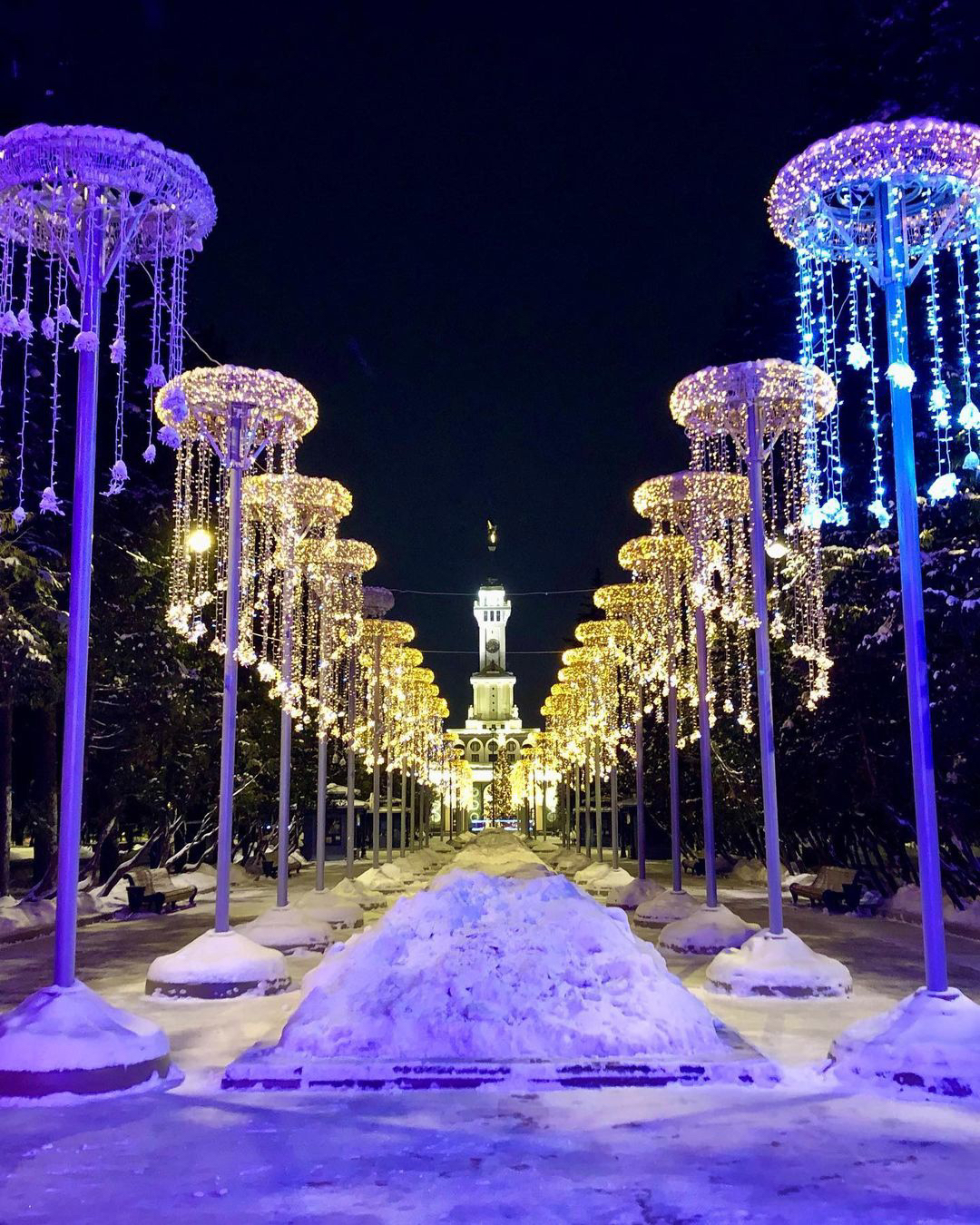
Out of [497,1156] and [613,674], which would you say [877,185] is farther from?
[613,674]

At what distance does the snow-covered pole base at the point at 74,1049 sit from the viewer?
7609mm

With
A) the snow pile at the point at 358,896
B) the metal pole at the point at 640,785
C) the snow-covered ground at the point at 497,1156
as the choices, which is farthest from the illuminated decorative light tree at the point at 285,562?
the metal pole at the point at 640,785

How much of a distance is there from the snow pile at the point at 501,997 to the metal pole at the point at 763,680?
2842 millimetres

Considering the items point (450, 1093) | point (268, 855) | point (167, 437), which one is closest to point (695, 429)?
point (167, 437)

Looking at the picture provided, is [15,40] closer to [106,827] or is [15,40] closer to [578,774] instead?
[106,827]

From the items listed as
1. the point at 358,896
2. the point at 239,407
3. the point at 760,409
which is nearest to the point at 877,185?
the point at 760,409

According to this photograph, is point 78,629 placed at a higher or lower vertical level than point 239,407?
lower

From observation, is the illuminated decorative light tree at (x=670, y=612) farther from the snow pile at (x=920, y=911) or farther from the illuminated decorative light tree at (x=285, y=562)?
the illuminated decorative light tree at (x=285, y=562)

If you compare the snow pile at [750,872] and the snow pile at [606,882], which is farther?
the snow pile at [750,872]

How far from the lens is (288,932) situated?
15898 millimetres

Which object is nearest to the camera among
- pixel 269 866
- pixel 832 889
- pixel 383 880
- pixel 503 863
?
pixel 832 889

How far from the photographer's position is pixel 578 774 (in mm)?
45125

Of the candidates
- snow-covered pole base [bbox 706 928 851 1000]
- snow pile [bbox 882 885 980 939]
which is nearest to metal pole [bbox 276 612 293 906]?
snow pile [bbox 882 885 980 939]

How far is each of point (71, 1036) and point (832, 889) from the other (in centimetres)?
1868
